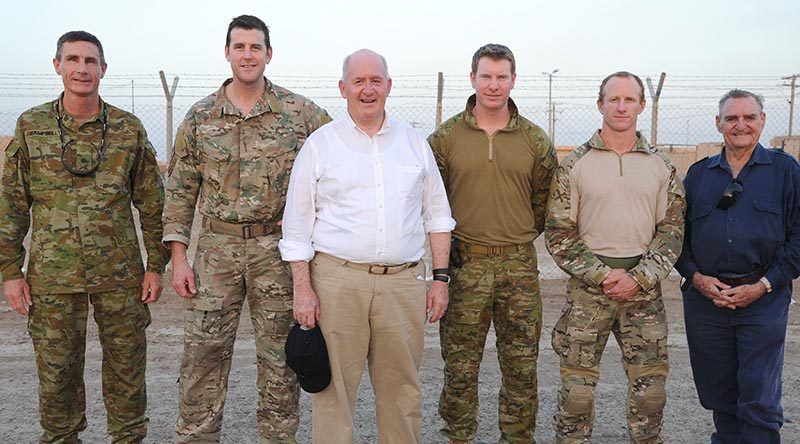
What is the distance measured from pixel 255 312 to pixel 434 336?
259 centimetres

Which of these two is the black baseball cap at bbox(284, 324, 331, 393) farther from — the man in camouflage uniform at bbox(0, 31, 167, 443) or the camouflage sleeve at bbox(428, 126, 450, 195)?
the camouflage sleeve at bbox(428, 126, 450, 195)

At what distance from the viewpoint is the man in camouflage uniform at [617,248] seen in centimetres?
361

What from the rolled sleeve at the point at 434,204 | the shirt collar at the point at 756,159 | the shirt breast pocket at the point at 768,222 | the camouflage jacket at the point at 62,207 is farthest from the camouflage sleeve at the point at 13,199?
the shirt breast pocket at the point at 768,222

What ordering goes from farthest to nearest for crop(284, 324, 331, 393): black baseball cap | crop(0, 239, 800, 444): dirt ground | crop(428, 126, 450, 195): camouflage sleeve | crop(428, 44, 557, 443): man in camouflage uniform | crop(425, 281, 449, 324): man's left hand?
crop(0, 239, 800, 444): dirt ground → crop(428, 126, 450, 195): camouflage sleeve → crop(428, 44, 557, 443): man in camouflage uniform → crop(425, 281, 449, 324): man's left hand → crop(284, 324, 331, 393): black baseball cap

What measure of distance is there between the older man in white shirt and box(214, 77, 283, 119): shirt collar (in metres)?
0.38

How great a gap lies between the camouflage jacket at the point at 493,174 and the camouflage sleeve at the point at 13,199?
2.14 m

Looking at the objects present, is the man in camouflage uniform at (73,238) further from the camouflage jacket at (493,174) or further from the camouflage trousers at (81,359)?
the camouflage jacket at (493,174)

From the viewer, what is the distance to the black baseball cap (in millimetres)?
3234

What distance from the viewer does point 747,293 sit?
11.7 feet

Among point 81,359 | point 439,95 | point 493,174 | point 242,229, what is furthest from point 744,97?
point 439,95

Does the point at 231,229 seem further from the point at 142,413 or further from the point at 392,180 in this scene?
the point at 142,413

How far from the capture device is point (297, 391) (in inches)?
144

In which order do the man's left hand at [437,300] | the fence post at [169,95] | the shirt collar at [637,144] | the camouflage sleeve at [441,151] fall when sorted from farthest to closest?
1. the fence post at [169,95]
2. the camouflage sleeve at [441,151]
3. the shirt collar at [637,144]
4. the man's left hand at [437,300]

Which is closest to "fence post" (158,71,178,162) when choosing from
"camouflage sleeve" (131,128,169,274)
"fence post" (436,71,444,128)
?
"fence post" (436,71,444,128)
